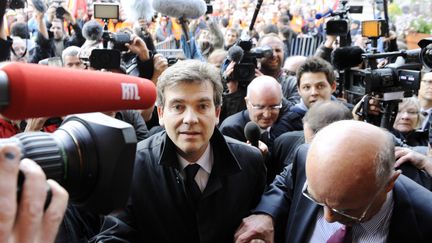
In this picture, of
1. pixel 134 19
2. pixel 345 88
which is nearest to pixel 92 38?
pixel 134 19

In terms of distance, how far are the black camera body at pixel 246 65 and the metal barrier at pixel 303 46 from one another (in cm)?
539

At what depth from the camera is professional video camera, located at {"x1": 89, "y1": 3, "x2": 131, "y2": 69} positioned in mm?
3199

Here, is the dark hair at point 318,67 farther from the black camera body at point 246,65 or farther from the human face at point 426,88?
the human face at point 426,88

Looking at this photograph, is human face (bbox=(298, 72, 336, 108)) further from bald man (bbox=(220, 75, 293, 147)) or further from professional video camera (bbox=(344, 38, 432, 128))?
professional video camera (bbox=(344, 38, 432, 128))

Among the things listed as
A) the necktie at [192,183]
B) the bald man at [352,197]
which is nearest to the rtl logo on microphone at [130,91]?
the bald man at [352,197]

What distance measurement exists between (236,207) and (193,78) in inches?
23.4

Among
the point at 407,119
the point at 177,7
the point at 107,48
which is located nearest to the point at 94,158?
the point at 107,48

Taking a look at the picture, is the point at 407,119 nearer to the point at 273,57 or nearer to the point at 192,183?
the point at 273,57

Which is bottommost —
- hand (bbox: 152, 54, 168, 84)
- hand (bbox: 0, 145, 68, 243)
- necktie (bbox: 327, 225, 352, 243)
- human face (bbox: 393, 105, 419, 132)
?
human face (bbox: 393, 105, 419, 132)

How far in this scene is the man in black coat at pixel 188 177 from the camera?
6.94ft

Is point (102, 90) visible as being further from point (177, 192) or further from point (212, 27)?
point (212, 27)

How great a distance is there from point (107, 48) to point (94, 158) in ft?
8.23

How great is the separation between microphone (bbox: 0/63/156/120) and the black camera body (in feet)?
10.7

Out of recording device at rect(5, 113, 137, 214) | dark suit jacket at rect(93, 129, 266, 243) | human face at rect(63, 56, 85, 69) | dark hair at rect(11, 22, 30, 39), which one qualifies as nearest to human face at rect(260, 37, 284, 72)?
human face at rect(63, 56, 85, 69)
